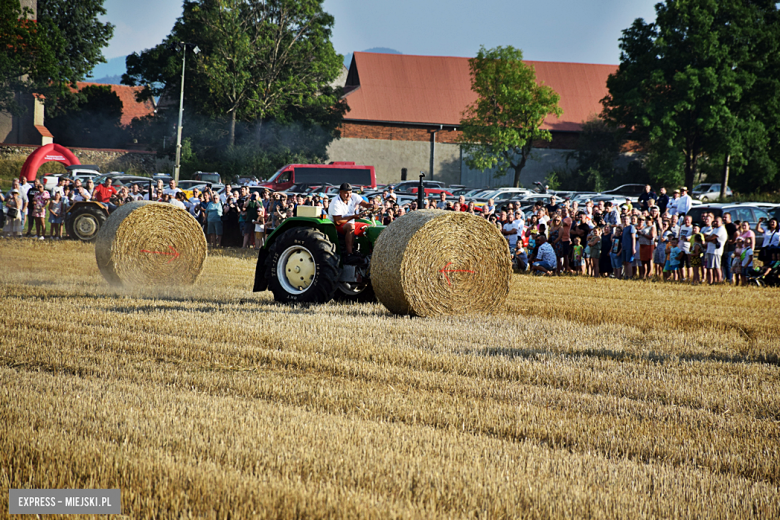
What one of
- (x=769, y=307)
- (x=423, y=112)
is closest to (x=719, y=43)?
(x=423, y=112)

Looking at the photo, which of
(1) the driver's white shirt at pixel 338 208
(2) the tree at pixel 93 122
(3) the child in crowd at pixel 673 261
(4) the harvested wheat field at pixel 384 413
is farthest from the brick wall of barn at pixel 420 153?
(4) the harvested wheat field at pixel 384 413

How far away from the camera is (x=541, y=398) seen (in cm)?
572

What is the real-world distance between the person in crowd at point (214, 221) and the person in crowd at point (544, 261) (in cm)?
983

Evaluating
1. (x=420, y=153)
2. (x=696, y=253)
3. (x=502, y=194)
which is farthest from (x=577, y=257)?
(x=420, y=153)

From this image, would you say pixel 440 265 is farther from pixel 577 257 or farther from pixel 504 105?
pixel 504 105

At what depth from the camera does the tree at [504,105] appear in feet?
166

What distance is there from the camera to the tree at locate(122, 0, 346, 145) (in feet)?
159

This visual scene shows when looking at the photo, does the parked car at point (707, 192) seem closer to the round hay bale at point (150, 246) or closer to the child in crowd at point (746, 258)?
the child in crowd at point (746, 258)

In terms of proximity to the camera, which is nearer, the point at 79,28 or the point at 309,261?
the point at 309,261

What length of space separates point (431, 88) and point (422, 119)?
3.69 m

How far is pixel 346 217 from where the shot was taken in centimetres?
1063

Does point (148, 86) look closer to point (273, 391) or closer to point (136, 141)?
point (136, 141)

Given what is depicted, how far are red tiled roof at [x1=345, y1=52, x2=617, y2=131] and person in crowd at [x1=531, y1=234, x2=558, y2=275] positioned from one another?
41413 millimetres

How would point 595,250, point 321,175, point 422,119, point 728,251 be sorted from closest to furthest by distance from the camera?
point 728,251, point 595,250, point 321,175, point 422,119
